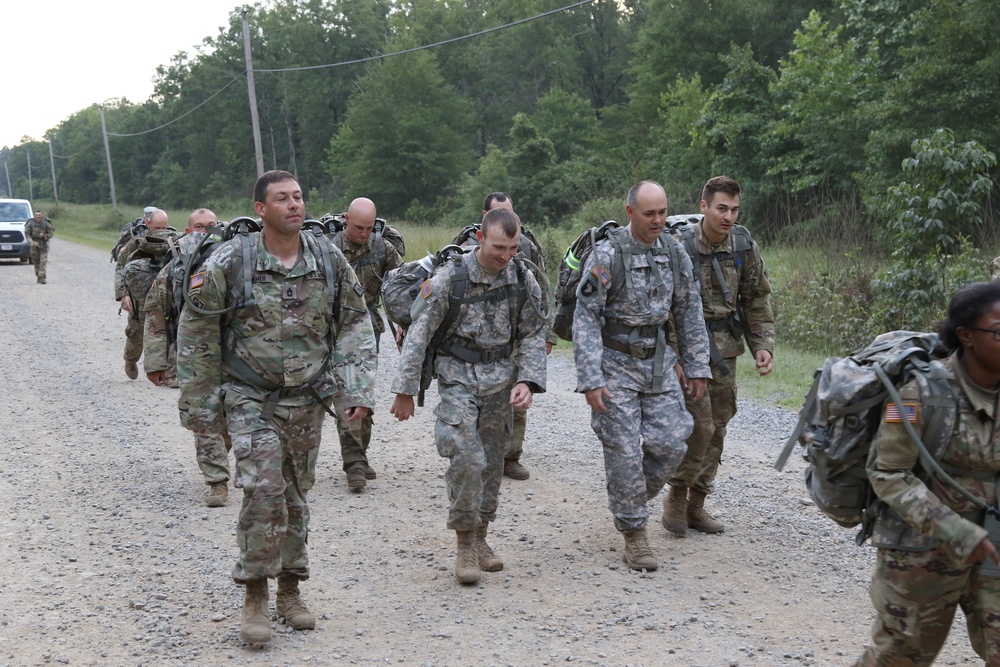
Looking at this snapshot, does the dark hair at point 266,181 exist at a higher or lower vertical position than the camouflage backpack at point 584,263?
higher

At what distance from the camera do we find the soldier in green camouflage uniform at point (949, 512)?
3393mm

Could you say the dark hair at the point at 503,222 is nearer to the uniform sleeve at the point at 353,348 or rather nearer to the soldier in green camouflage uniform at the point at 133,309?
the uniform sleeve at the point at 353,348

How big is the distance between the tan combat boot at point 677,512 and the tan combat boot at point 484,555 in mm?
1146

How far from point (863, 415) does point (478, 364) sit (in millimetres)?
2562

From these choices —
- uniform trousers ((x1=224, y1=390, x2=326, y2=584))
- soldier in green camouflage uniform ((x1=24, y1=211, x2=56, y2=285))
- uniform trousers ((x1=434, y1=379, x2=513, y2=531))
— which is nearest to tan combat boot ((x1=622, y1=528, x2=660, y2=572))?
uniform trousers ((x1=434, y1=379, x2=513, y2=531))

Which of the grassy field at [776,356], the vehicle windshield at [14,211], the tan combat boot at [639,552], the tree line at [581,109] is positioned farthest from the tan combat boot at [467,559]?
the vehicle windshield at [14,211]

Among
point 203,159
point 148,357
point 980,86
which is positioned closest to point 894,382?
point 148,357

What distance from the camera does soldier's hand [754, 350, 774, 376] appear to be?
638 centimetres

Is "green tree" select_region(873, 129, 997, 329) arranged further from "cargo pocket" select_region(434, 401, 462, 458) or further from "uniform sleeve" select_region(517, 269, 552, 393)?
"cargo pocket" select_region(434, 401, 462, 458)

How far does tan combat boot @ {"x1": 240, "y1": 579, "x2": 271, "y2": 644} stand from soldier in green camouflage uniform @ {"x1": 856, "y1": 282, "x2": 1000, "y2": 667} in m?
2.75

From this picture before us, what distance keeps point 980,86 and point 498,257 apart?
17.8m

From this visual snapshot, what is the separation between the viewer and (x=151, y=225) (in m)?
11.9

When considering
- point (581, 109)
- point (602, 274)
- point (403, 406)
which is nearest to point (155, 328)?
point (403, 406)

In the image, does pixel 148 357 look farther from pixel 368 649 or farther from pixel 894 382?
pixel 894 382
